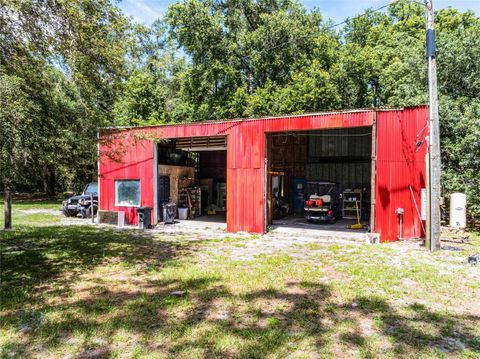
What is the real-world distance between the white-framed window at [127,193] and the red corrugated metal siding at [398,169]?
9.79m

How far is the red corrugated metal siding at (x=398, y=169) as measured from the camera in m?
10.7

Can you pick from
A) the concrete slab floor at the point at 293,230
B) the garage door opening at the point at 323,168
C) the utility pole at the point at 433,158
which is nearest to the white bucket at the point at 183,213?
the concrete slab floor at the point at 293,230

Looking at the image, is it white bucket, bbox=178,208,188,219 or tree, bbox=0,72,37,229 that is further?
white bucket, bbox=178,208,188,219

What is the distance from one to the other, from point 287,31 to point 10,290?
943 inches

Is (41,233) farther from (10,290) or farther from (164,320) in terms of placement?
(164,320)

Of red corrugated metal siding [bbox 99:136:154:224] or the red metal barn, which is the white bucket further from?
red corrugated metal siding [bbox 99:136:154:224]

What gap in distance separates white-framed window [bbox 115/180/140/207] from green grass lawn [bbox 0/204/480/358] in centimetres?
583

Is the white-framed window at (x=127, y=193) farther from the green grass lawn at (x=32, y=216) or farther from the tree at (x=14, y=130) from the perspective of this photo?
the tree at (x=14, y=130)

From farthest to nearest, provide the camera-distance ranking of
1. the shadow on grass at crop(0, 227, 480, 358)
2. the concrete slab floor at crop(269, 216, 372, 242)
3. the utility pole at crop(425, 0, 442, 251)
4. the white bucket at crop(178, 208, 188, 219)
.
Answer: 1. the white bucket at crop(178, 208, 188, 219)
2. the concrete slab floor at crop(269, 216, 372, 242)
3. the utility pole at crop(425, 0, 442, 251)
4. the shadow on grass at crop(0, 227, 480, 358)

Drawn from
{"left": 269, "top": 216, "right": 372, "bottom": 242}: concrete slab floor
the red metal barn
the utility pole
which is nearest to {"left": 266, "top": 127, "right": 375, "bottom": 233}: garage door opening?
the red metal barn

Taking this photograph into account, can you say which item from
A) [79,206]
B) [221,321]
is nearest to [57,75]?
[221,321]

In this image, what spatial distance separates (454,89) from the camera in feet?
53.8

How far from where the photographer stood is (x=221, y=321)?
14.9ft

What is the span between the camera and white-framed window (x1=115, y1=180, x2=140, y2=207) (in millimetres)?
14961
